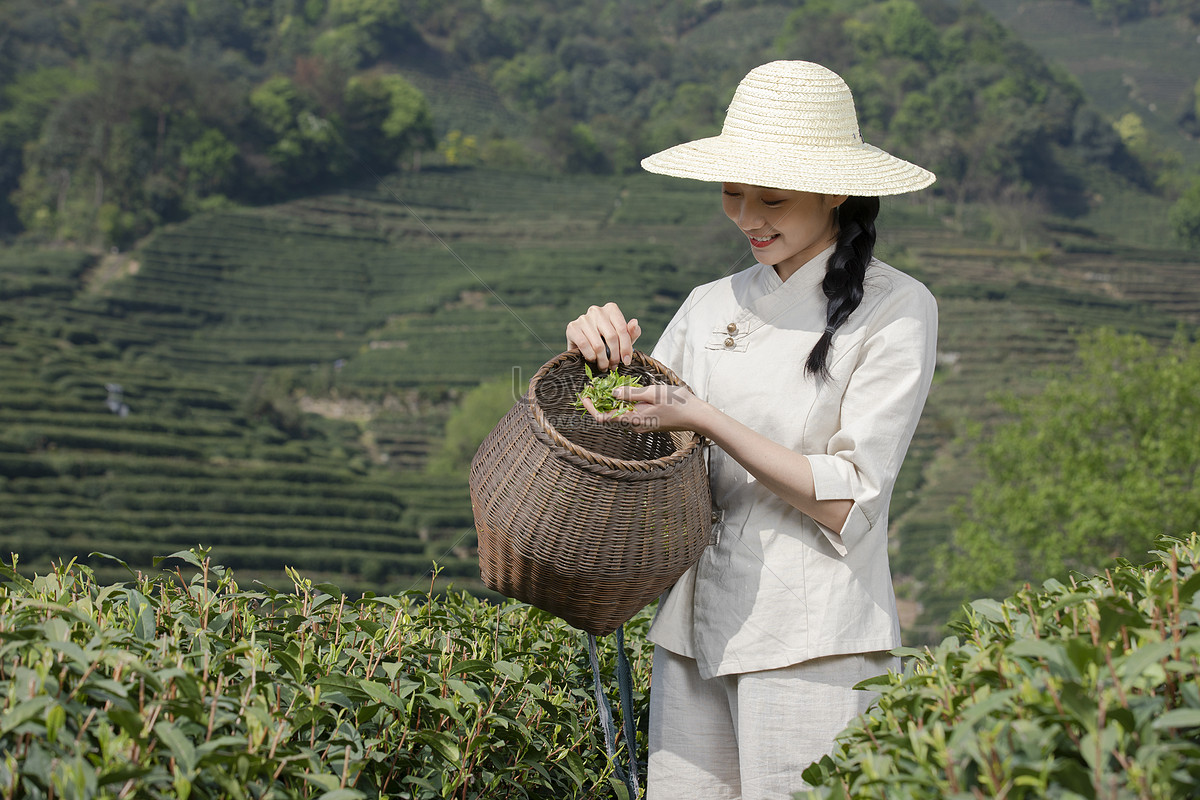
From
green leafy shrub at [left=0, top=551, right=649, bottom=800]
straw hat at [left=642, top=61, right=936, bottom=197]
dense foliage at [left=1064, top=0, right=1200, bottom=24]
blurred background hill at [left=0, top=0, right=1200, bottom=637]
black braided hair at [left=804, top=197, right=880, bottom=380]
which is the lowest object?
blurred background hill at [left=0, top=0, right=1200, bottom=637]

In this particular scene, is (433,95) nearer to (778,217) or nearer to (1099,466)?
(1099,466)

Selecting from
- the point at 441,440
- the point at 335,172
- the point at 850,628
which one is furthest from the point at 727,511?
the point at 335,172

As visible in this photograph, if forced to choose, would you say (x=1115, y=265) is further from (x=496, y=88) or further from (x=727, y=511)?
(x=727, y=511)

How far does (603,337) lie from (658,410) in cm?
22

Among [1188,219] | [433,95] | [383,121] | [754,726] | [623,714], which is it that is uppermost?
[754,726]

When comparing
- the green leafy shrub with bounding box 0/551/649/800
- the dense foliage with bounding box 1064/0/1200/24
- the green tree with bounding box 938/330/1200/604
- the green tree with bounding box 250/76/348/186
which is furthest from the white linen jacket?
the dense foliage with bounding box 1064/0/1200/24

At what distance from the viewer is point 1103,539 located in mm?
16531

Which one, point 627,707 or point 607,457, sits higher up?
point 607,457

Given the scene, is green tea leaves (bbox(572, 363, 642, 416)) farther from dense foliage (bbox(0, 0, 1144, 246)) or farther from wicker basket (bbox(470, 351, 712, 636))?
dense foliage (bbox(0, 0, 1144, 246))

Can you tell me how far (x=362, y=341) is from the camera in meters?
44.0

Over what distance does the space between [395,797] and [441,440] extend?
37562 millimetres

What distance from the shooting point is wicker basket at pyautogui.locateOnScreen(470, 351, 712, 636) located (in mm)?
1336

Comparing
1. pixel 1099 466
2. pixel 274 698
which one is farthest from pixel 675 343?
pixel 1099 466

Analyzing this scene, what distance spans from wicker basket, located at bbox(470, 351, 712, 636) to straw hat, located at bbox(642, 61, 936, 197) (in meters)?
0.33
